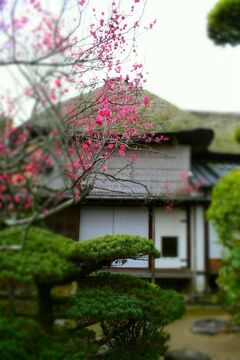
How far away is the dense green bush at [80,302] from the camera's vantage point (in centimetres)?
168

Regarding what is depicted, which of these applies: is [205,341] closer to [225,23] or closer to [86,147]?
[86,147]

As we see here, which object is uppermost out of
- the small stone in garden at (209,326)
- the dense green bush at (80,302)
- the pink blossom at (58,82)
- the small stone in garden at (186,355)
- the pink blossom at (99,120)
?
the pink blossom at (99,120)

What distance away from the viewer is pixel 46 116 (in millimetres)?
1658

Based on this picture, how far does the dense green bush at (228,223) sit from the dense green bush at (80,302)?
54.5 inches

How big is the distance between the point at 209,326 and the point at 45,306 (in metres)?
3.90

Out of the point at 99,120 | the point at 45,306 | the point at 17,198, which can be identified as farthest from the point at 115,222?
the point at 17,198

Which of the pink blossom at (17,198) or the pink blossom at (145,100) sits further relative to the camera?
the pink blossom at (145,100)

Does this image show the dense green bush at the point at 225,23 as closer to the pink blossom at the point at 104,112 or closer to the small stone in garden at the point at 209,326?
the pink blossom at the point at 104,112

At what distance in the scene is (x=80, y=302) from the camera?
2.21 m

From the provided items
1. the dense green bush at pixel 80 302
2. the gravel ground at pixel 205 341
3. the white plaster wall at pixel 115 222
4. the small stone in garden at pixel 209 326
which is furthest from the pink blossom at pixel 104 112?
the small stone in garden at pixel 209 326

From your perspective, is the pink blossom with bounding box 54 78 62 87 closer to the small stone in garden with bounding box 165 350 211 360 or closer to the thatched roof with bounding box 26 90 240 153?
the thatched roof with bounding box 26 90 240 153

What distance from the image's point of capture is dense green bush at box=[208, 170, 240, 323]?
384 centimetres

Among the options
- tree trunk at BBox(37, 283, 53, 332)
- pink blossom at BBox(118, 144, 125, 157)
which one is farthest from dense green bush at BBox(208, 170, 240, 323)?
tree trunk at BBox(37, 283, 53, 332)

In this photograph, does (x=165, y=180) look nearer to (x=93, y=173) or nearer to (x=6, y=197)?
(x=93, y=173)
